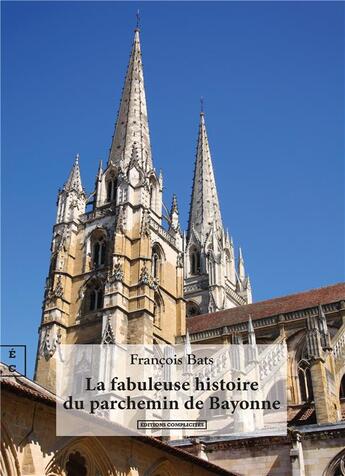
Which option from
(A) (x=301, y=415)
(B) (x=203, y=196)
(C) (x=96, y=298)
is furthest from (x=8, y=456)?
(B) (x=203, y=196)

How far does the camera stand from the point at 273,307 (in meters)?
33.7

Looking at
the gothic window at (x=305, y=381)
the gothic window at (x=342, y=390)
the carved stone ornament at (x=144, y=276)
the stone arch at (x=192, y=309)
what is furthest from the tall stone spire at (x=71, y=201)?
the gothic window at (x=342, y=390)

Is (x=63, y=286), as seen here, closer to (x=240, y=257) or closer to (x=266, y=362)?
(x=266, y=362)

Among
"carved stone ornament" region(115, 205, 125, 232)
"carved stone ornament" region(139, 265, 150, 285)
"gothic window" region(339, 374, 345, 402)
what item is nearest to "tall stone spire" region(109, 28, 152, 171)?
"carved stone ornament" region(115, 205, 125, 232)

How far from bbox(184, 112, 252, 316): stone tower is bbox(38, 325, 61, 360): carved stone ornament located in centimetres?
1300

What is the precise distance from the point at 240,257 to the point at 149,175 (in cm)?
1604

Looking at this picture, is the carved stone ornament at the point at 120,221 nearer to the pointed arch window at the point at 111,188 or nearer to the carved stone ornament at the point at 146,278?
the carved stone ornament at the point at 146,278

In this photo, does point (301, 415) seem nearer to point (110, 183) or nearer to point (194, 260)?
point (110, 183)

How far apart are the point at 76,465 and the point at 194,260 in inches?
1427

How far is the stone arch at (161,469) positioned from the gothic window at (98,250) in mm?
22697

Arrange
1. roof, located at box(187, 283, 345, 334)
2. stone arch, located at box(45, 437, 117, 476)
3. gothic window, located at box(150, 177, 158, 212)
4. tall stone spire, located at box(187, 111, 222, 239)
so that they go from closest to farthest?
stone arch, located at box(45, 437, 117, 476) < roof, located at box(187, 283, 345, 334) < gothic window, located at box(150, 177, 158, 212) < tall stone spire, located at box(187, 111, 222, 239)

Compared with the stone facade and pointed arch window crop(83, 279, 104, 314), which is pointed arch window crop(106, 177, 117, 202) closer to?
pointed arch window crop(83, 279, 104, 314)

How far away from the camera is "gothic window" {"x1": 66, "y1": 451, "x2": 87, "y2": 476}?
12.1 m

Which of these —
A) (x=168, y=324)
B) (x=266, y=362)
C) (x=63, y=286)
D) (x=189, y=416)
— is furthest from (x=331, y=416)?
(x=63, y=286)
